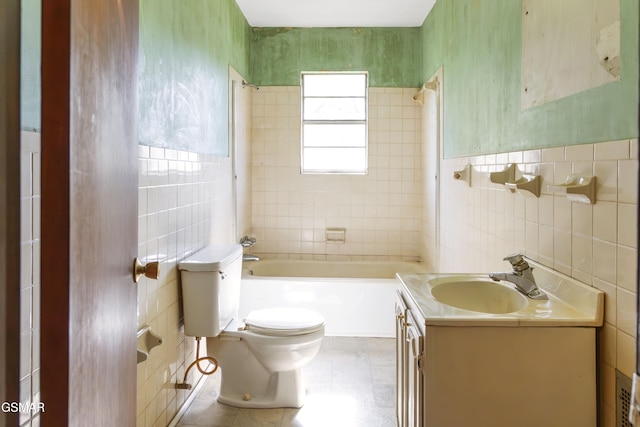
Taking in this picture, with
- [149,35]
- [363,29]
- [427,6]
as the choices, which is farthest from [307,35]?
[149,35]

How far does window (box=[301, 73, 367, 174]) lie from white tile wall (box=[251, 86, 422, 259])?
11cm

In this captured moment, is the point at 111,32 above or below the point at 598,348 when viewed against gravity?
above

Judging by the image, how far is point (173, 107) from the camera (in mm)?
2260

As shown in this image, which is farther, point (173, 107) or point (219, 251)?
point (219, 251)

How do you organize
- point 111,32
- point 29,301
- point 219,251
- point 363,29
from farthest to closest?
point 363,29, point 219,251, point 29,301, point 111,32

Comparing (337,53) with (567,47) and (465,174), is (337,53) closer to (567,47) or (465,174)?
(465,174)

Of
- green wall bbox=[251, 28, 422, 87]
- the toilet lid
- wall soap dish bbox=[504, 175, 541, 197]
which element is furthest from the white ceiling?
the toilet lid

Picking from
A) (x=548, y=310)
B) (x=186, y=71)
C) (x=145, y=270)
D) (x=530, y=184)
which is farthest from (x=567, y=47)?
(x=186, y=71)

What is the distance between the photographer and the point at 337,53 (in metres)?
4.22

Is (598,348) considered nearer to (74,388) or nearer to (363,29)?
(74,388)

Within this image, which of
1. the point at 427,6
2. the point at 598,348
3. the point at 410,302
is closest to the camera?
the point at 598,348

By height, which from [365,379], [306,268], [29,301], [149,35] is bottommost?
[365,379]

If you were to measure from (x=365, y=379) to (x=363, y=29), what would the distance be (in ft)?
10.3

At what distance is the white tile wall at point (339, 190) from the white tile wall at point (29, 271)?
3.21 m
